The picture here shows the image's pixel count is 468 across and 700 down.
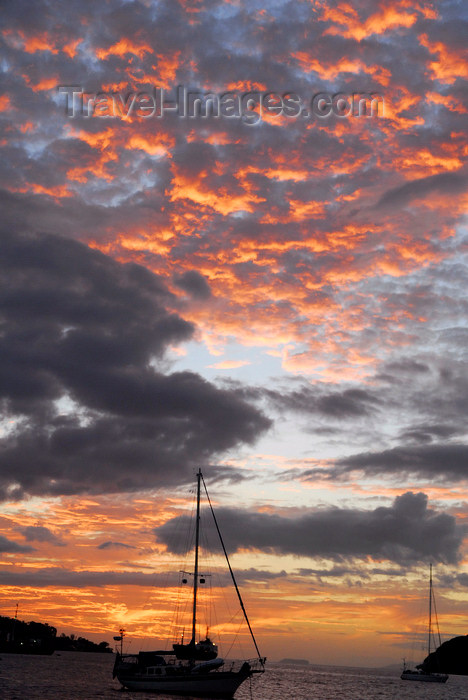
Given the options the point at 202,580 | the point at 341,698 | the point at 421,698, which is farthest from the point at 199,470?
the point at 421,698

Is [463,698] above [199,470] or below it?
below

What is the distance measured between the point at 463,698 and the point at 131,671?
10960 centimetres

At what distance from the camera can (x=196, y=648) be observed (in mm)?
A: 91188

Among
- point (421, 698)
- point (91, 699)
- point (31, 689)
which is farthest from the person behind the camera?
point (421, 698)

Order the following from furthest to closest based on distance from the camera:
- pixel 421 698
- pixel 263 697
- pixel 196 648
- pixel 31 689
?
pixel 421 698 < pixel 263 697 < pixel 31 689 < pixel 196 648

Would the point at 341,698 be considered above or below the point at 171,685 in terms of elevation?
below

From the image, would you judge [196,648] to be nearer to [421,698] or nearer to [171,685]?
[171,685]

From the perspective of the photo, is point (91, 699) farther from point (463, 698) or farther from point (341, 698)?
point (463, 698)

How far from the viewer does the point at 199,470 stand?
108m

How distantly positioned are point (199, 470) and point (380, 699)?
311 ft

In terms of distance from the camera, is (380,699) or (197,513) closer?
(197,513)

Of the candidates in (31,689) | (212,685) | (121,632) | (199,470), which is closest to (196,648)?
(212,685)

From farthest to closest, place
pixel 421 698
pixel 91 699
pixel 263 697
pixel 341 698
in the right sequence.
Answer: pixel 421 698, pixel 341 698, pixel 263 697, pixel 91 699

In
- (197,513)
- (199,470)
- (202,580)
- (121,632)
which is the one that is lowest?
(121,632)
